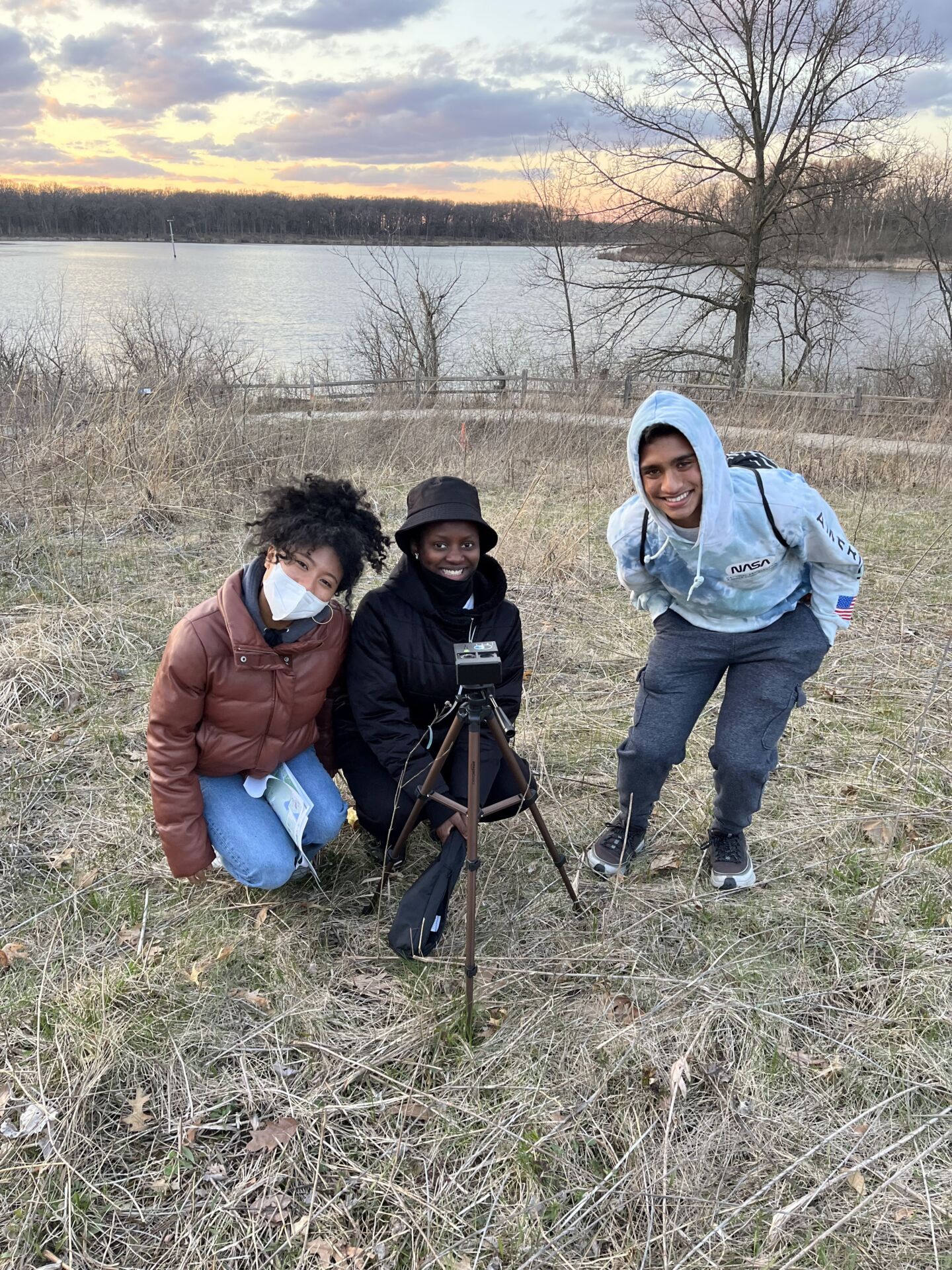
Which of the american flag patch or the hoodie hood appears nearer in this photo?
the hoodie hood

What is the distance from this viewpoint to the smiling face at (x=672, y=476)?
2369 millimetres

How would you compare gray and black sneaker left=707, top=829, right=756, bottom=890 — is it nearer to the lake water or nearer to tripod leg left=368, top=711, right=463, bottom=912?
tripod leg left=368, top=711, right=463, bottom=912

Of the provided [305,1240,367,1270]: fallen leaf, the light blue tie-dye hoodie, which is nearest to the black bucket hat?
the light blue tie-dye hoodie

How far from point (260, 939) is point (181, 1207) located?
80cm

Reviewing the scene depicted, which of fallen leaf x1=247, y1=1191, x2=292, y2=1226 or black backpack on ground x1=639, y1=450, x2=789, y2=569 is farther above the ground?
black backpack on ground x1=639, y1=450, x2=789, y2=569

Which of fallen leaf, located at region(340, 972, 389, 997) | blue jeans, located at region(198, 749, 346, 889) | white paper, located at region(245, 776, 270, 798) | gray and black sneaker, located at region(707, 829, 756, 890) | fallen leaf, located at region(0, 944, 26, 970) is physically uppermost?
white paper, located at region(245, 776, 270, 798)

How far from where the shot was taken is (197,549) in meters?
6.19

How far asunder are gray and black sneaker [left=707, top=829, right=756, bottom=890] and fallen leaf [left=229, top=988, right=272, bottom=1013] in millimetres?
1540

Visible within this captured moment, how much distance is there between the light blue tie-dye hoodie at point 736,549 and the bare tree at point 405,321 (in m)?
15.0

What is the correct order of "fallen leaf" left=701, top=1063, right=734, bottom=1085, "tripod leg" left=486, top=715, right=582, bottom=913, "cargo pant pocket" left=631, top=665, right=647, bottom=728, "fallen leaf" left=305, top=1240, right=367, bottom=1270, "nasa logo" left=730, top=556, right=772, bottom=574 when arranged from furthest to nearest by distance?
"cargo pant pocket" left=631, top=665, right=647, bottom=728
"nasa logo" left=730, top=556, right=772, bottom=574
"fallen leaf" left=701, top=1063, right=734, bottom=1085
"tripod leg" left=486, top=715, right=582, bottom=913
"fallen leaf" left=305, top=1240, right=367, bottom=1270

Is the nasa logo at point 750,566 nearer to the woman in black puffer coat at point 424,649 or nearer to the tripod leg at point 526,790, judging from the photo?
the woman in black puffer coat at point 424,649

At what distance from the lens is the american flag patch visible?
258 cm

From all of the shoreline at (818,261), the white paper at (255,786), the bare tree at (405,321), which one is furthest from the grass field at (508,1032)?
the shoreline at (818,261)

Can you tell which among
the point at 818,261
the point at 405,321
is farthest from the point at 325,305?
the point at 818,261
